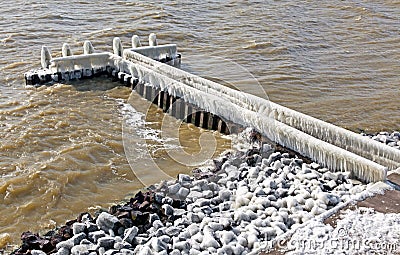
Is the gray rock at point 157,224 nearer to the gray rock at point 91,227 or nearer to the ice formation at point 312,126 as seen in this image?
the gray rock at point 91,227

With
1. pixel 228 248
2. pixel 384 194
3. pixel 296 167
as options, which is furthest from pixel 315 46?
pixel 228 248

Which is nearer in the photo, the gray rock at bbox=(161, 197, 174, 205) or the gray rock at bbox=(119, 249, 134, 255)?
the gray rock at bbox=(119, 249, 134, 255)

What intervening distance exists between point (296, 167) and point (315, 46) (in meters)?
9.14

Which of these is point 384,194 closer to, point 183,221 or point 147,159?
point 183,221

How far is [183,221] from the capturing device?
21.3 feet

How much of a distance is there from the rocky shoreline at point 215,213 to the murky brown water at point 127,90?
1.21 m

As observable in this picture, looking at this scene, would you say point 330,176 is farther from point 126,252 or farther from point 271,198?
point 126,252

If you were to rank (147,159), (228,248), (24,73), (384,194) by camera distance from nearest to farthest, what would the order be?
(228,248) < (384,194) < (147,159) < (24,73)

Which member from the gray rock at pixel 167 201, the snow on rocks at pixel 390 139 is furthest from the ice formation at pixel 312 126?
the gray rock at pixel 167 201

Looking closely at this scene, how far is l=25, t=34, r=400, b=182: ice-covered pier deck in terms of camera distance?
754 cm

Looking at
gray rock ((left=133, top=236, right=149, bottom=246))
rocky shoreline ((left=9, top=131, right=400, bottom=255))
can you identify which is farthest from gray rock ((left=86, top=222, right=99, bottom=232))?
gray rock ((left=133, top=236, right=149, bottom=246))

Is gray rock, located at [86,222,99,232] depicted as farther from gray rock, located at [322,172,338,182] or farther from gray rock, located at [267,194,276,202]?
gray rock, located at [322,172,338,182]

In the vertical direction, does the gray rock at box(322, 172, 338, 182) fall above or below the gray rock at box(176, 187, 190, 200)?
above

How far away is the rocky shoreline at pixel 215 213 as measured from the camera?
5965 mm
